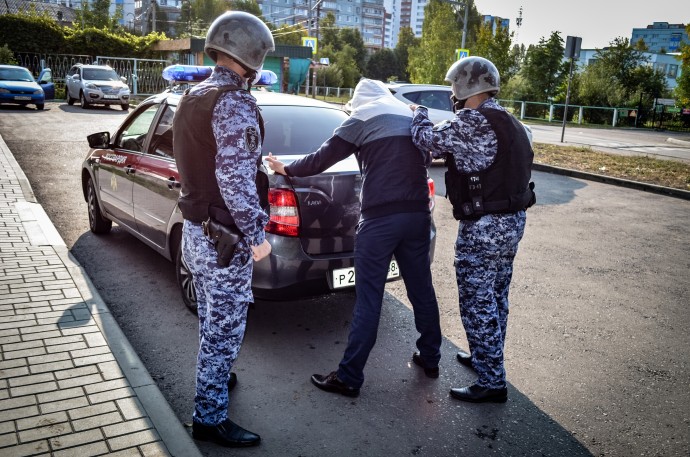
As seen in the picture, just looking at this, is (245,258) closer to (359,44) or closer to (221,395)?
(221,395)

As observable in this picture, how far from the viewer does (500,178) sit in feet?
11.3

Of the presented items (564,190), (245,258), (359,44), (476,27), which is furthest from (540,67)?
(359,44)

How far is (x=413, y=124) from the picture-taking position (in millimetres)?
3443

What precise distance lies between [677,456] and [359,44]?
104823mm

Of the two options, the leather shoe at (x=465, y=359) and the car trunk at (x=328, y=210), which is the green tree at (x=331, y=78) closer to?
the car trunk at (x=328, y=210)

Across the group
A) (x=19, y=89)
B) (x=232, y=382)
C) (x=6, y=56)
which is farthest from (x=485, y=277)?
(x=6, y=56)

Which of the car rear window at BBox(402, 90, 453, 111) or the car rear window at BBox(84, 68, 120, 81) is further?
the car rear window at BBox(84, 68, 120, 81)

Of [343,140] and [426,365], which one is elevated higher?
[343,140]

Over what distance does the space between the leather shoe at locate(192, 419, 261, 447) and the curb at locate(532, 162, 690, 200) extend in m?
10.3

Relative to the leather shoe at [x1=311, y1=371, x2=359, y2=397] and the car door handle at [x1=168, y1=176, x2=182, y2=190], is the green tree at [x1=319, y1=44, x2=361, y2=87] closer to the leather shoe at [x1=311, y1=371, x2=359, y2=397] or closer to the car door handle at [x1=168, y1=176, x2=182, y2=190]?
the car door handle at [x1=168, y1=176, x2=182, y2=190]

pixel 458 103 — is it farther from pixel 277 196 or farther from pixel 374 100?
pixel 277 196

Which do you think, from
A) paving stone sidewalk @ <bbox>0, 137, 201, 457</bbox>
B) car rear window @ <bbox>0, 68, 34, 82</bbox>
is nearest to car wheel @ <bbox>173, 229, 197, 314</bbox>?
paving stone sidewalk @ <bbox>0, 137, 201, 457</bbox>

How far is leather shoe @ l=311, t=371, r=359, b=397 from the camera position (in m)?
3.58

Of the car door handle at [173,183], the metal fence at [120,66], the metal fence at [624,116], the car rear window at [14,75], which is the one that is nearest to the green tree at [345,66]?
the metal fence at [120,66]
